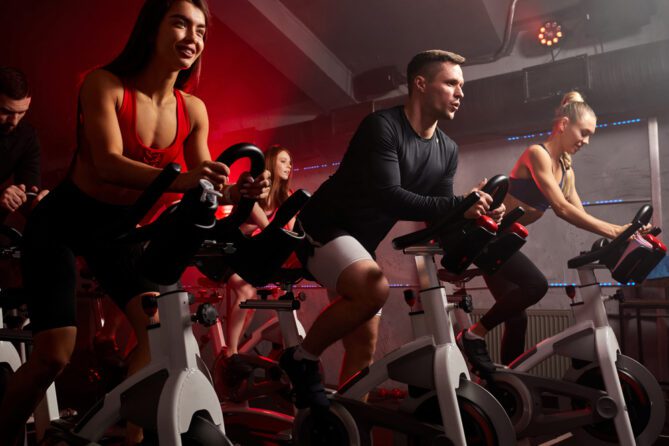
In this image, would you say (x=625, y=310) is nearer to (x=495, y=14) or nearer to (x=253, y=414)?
(x=495, y=14)

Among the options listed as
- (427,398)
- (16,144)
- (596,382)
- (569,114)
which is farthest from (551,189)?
(16,144)

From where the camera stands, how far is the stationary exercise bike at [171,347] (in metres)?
1.27

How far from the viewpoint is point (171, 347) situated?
1457mm

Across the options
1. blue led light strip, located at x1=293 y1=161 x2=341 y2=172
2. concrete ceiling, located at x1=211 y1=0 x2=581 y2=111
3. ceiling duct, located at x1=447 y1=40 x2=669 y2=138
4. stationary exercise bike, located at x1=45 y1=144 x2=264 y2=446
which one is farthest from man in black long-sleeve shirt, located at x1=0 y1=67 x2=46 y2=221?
blue led light strip, located at x1=293 y1=161 x2=341 y2=172

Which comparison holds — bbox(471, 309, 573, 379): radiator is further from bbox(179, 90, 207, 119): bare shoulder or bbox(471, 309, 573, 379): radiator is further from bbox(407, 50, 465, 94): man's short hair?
bbox(179, 90, 207, 119): bare shoulder

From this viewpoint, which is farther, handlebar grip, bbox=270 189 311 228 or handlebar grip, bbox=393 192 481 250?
handlebar grip, bbox=393 192 481 250

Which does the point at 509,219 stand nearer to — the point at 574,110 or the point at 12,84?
the point at 574,110

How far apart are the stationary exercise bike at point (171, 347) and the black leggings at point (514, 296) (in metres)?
1.89

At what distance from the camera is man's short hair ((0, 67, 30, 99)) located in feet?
7.09

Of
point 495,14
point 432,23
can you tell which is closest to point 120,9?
point 432,23

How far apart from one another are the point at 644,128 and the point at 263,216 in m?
3.07

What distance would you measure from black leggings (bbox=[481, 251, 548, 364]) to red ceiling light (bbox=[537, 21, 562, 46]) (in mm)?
2704

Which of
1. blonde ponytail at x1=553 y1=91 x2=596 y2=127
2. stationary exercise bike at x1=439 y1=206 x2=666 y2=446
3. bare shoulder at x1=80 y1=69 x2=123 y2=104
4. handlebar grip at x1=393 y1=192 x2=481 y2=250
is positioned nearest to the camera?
bare shoulder at x1=80 y1=69 x2=123 y2=104

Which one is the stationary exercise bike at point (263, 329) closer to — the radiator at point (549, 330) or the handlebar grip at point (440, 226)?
the handlebar grip at point (440, 226)
